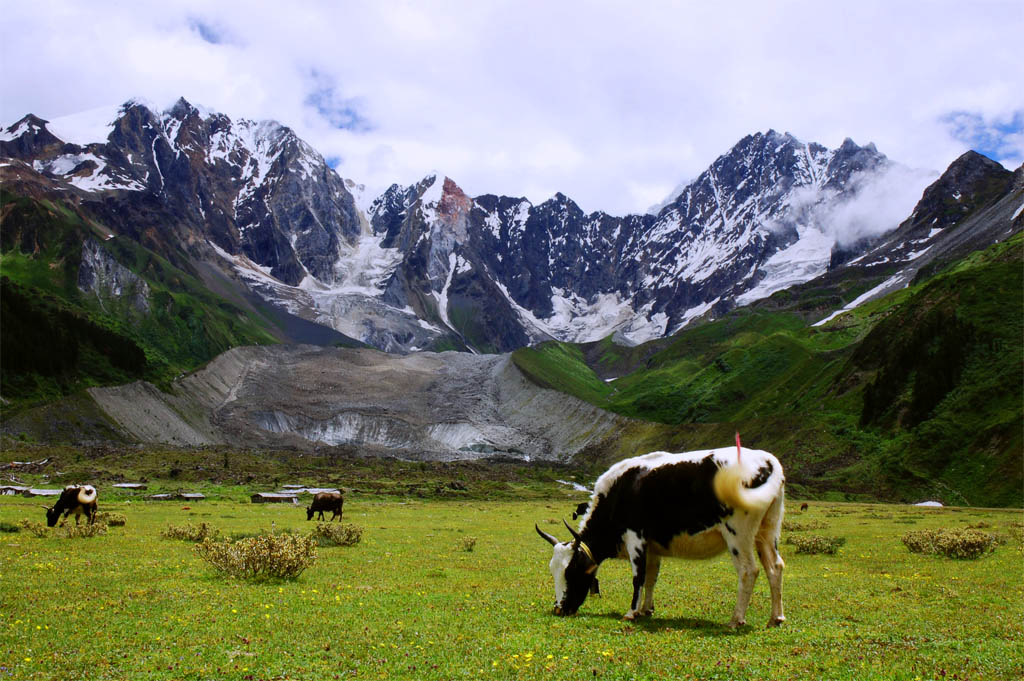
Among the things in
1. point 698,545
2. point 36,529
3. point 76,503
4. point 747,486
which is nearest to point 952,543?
point 698,545

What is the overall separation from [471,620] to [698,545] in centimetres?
524

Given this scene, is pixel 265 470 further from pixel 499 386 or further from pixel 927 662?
pixel 499 386

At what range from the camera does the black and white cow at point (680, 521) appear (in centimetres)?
1322

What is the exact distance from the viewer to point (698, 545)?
543 inches

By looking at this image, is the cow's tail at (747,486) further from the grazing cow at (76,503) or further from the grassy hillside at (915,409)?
the grassy hillside at (915,409)

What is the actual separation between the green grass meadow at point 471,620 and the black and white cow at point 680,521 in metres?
0.89

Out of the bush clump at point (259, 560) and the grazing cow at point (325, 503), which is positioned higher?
the bush clump at point (259, 560)

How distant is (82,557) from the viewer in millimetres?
22375

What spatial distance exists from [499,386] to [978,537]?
560 ft

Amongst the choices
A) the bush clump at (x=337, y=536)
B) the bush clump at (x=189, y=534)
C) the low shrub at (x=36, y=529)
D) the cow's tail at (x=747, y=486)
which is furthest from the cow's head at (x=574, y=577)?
the low shrub at (x=36, y=529)

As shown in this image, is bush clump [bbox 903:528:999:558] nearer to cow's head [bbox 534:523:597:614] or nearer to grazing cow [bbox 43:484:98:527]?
cow's head [bbox 534:523:597:614]

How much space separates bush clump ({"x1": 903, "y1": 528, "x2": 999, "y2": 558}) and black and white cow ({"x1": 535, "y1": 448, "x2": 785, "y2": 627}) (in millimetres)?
16785

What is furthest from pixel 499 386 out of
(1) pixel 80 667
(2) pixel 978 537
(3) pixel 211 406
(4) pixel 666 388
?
(1) pixel 80 667

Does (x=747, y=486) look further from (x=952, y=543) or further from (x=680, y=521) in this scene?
(x=952, y=543)
